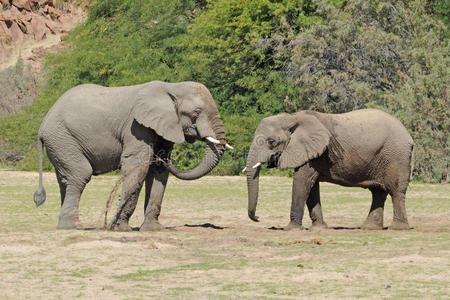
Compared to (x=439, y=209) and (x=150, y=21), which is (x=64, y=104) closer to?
(x=439, y=209)

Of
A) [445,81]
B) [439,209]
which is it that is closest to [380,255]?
[439,209]

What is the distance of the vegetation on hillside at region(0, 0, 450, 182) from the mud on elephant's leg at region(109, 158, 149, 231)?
17.5m

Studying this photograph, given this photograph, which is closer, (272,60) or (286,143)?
(286,143)

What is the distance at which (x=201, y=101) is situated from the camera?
16641 millimetres

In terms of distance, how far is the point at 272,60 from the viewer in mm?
42062

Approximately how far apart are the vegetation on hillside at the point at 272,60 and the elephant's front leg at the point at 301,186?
53.2 feet

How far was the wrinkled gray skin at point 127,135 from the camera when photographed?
54.1ft

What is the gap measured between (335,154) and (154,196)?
3.11 meters

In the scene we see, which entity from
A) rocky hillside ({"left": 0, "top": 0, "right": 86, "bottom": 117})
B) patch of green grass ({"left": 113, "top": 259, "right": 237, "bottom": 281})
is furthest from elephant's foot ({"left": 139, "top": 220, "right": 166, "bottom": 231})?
rocky hillside ({"left": 0, "top": 0, "right": 86, "bottom": 117})

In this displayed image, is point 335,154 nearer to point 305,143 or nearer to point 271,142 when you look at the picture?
point 305,143

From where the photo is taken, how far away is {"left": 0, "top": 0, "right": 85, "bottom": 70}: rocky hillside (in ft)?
426

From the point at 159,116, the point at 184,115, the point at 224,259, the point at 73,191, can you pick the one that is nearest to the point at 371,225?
the point at 184,115

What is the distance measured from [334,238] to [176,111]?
135 inches

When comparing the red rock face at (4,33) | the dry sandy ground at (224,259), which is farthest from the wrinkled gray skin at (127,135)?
the red rock face at (4,33)
